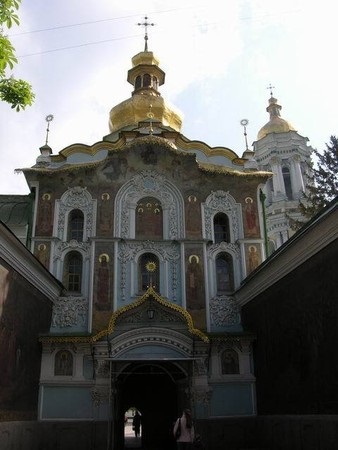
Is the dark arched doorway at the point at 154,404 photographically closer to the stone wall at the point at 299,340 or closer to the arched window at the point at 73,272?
the arched window at the point at 73,272

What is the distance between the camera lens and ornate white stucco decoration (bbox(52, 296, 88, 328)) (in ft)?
60.0

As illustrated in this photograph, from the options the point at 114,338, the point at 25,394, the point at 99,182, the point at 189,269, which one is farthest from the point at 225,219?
the point at 25,394

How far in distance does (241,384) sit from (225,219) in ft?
20.8

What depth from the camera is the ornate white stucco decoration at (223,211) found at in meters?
20.2

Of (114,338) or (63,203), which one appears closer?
(114,338)

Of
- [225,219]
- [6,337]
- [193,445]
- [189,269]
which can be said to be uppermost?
[225,219]

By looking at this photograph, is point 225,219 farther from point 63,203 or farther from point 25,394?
point 25,394

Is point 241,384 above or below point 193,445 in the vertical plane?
above

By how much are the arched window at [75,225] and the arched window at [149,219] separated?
215 centimetres

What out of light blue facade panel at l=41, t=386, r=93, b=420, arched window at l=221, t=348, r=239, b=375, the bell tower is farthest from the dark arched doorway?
the bell tower

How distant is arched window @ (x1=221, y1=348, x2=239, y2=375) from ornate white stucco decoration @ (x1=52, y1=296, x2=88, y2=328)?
5.02m

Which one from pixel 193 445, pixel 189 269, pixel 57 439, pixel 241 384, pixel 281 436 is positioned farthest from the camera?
pixel 189 269

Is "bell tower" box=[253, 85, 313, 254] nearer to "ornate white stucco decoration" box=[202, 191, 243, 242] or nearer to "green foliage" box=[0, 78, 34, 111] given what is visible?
"ornate white stucco decoration" box=[202, 191, 243, 242]

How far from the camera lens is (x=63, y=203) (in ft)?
66.4
